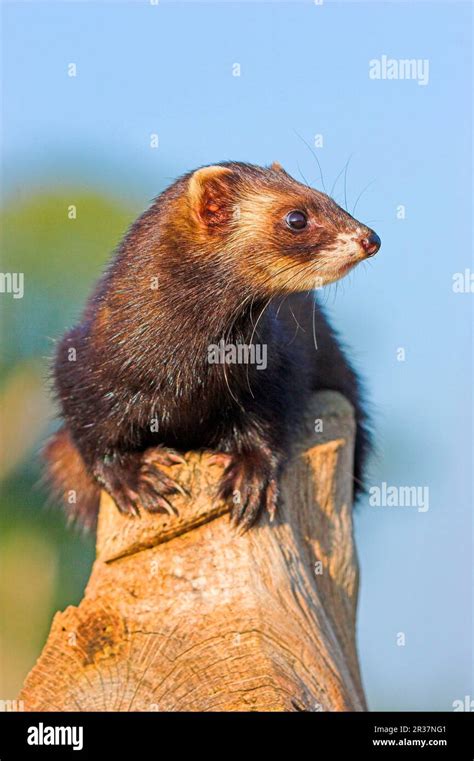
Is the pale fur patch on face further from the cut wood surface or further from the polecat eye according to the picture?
the cut wood surface

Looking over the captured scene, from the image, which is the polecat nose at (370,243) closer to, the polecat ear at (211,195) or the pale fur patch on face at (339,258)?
the pale fur patch on face at (339,258)

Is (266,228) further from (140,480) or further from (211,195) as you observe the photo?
(140,480)

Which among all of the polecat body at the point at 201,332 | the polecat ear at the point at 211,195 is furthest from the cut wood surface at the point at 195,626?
the polecat ear at the point at 211,195

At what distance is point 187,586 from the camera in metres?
8.23

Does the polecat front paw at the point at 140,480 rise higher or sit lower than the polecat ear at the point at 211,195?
lower

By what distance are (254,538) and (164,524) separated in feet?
2.09

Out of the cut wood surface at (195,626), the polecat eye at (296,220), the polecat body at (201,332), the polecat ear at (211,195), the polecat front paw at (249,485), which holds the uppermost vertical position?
the polecat ear at (211,195)

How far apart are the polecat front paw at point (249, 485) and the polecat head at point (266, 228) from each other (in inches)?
49.9

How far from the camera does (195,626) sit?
26.5ft

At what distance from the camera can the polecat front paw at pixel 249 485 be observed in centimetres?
857

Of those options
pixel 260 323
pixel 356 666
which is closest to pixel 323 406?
pixel 260 323
